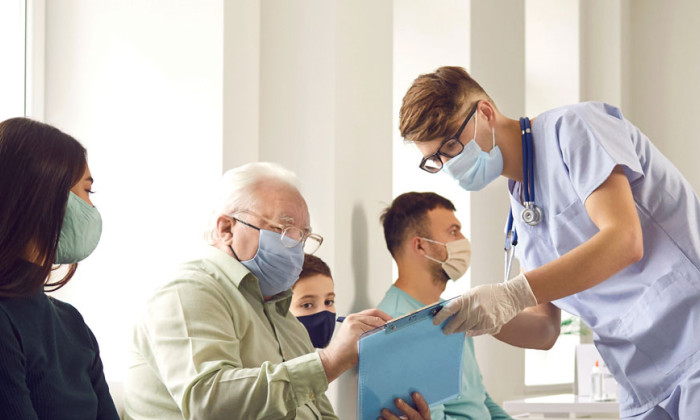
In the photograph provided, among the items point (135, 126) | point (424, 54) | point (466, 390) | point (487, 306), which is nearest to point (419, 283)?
point (466, 390)

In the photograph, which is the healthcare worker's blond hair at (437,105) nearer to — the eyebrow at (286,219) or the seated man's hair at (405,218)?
the eyebrow at (286,219)

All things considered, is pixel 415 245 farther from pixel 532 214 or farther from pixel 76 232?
pixel 76 232

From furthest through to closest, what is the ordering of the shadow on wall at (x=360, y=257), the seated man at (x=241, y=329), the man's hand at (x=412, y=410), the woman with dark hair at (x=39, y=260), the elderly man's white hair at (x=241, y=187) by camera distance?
the shadow on wall at (x=360, y=257)
the elderly man's white hair at (x=241, y=187)
the man's hand at (x=412, y=410)
the seated man at (x=241, y=329)
the woman with dark hair at (x=39, y=260)

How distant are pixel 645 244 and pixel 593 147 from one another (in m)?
0.27

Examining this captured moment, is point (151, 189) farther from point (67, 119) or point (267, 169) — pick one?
point (267, 169)

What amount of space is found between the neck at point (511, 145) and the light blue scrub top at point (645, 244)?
0.26 ft

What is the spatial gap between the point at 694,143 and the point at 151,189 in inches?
175

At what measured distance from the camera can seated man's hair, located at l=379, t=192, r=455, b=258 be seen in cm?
334

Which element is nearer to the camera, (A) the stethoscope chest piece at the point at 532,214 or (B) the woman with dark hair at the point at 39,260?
(B) the woman with dark hair at the point at 39,260

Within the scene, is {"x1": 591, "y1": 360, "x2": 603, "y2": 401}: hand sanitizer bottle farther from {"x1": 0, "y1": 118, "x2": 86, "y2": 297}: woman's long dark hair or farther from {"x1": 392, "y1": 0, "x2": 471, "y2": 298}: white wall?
{"x1": 0, "y1": 118, "x2": 86, "y2": 297}: woman's long dark hair

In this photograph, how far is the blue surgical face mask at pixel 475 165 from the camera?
2.07 meters

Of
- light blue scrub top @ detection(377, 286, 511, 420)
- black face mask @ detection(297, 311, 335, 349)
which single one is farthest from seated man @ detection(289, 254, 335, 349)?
light blue scrub top @ detection(377, 286, 511, 420)

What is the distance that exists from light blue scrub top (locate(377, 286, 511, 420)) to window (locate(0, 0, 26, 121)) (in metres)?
1.53

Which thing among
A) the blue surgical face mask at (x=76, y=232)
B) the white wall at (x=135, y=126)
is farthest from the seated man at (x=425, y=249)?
the blue surgical face mask at (x=76, y=232)
